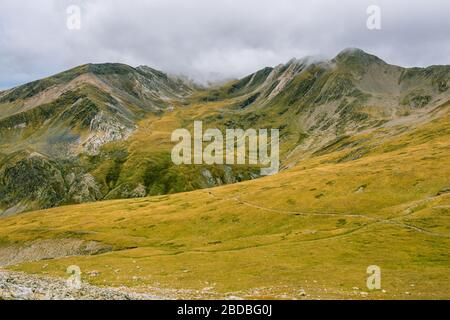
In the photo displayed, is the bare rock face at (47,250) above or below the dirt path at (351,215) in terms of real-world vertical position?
below

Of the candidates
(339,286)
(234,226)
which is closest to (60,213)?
(234,226)

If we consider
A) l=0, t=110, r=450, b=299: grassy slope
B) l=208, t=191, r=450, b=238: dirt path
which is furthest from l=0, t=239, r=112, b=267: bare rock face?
l=208, t=191, r=450, b=238: dirt path

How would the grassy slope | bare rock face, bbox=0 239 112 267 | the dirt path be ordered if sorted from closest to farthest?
the grassy slope, the dirt path, bare rock face, bbox=0 239 112 267

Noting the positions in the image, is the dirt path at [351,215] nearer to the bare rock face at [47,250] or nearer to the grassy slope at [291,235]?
the grassy slope at [291,235]

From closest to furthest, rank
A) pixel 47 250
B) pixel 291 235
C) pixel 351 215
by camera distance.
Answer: pixel 291 235 < pixel 351 215 < pixel 47 250

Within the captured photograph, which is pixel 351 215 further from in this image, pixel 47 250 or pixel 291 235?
pixel 47 250

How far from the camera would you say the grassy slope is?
64.5m

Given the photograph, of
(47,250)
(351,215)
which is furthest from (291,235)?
(47,250)

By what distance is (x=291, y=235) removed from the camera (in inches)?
4060

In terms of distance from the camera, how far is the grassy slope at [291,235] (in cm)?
6450

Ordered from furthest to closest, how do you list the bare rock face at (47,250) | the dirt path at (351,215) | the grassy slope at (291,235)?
the bare rock face at (47,250)
the dirt path at (351,215)
the grassy slope at (291,235)

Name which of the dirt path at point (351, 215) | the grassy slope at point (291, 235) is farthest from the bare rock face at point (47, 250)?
the dirt path at point (351, 215)

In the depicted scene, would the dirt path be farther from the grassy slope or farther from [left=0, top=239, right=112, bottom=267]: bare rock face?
[left=0, top=239, right=112, bottom=267]: bare rock face
